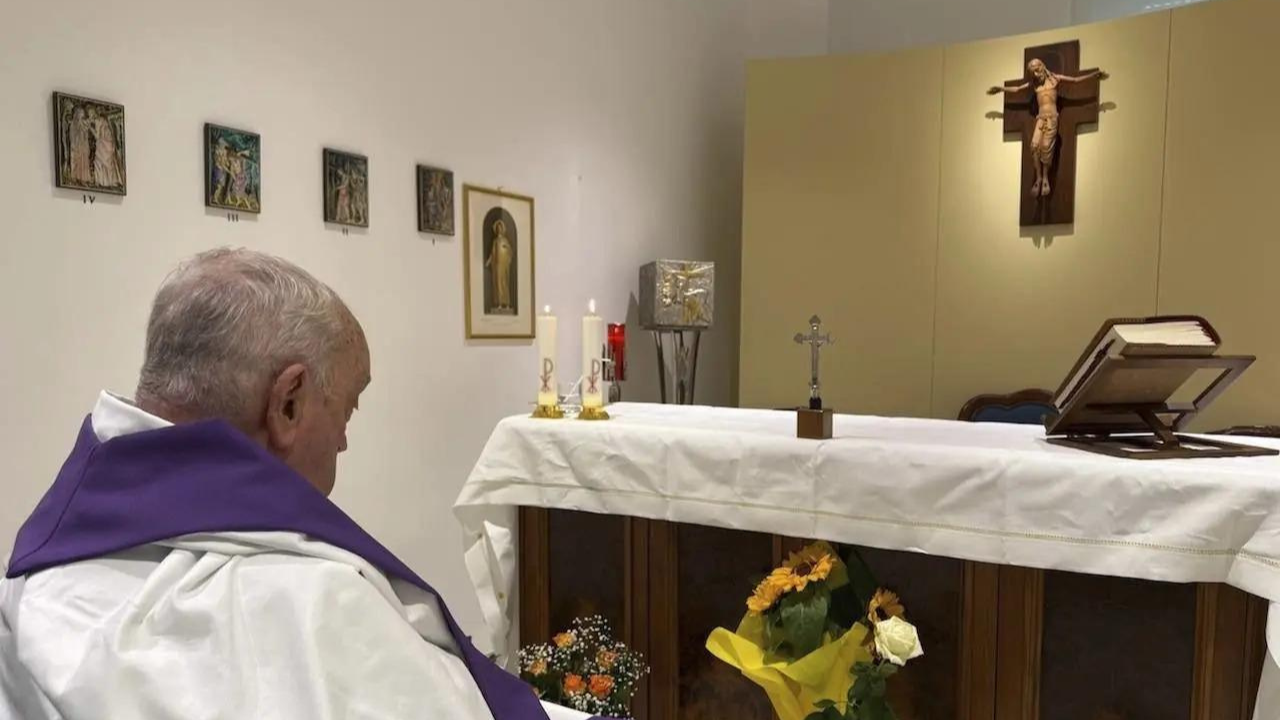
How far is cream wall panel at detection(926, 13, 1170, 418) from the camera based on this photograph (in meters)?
4.10

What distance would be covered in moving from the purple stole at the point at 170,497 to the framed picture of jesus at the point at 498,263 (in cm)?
265

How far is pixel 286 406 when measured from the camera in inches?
43.9

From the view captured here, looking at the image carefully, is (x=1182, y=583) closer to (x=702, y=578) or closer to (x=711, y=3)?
(x=702, y=578)

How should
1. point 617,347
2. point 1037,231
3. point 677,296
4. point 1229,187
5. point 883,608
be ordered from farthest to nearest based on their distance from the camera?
point 677,296, point 1037,231, point 1229,187, point 617,347, point 883,608

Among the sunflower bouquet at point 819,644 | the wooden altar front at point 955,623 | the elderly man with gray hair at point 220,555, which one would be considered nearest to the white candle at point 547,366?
the wooden altar front at point 955,623

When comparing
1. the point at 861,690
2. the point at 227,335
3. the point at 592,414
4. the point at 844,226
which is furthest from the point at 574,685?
the point at 844,226

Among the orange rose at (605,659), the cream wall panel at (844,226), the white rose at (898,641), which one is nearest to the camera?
the white rose at (898,641)

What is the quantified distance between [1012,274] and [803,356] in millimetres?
1140

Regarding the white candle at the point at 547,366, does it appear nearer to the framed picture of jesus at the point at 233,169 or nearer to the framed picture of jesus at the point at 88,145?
the framed picture of jesus at the point at 233,169

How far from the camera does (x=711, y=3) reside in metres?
5.64

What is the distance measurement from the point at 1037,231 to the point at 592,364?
9.31 feet

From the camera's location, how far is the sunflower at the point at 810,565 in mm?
1880

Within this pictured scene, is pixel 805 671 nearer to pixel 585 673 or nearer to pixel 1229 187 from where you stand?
pixel 585 673

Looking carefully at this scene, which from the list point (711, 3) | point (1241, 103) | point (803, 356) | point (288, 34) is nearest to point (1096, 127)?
point (1241, 103)
